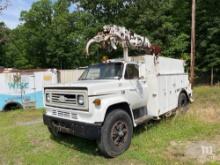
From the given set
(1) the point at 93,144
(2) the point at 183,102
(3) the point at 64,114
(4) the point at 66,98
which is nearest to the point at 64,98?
(4) the point at 66,98

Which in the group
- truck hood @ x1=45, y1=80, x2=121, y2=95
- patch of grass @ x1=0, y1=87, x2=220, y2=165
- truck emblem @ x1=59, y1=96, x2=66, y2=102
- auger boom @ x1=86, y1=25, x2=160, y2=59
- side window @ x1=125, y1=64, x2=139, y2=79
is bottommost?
patch of grass @ x1=0, y1=87, x2=220, y2=165

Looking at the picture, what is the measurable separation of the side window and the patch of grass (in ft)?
5.35

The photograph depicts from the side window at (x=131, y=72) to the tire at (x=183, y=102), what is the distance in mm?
3261

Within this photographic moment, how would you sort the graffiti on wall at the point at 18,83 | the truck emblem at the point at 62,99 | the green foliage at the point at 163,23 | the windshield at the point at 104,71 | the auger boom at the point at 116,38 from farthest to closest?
the green foliage at the point at 163,23
the graffiti on wall at the point at 18,83
the auger boom at the point at 116,38
the windshield at the point at 104,71
the truck emblem at the point at 62,99

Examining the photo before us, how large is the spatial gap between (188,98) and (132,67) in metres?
4.51

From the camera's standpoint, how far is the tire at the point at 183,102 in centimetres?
956

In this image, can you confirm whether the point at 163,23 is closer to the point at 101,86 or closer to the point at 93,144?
the point at 93,144

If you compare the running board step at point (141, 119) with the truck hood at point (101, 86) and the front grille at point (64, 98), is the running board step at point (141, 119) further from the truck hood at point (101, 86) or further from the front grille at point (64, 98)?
the front grille at point (64, 98)

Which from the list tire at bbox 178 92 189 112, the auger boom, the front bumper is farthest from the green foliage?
the front bumper

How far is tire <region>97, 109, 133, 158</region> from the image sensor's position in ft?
18.1

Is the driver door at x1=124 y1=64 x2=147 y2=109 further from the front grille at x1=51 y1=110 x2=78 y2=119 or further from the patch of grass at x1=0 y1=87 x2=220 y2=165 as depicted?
the front grille at x1=51 y1=110 x2=78 y2=119

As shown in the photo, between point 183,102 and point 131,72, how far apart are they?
404cm

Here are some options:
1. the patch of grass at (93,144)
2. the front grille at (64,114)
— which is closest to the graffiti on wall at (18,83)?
the patch of grass at (93,144)

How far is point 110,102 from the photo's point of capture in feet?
18.5
